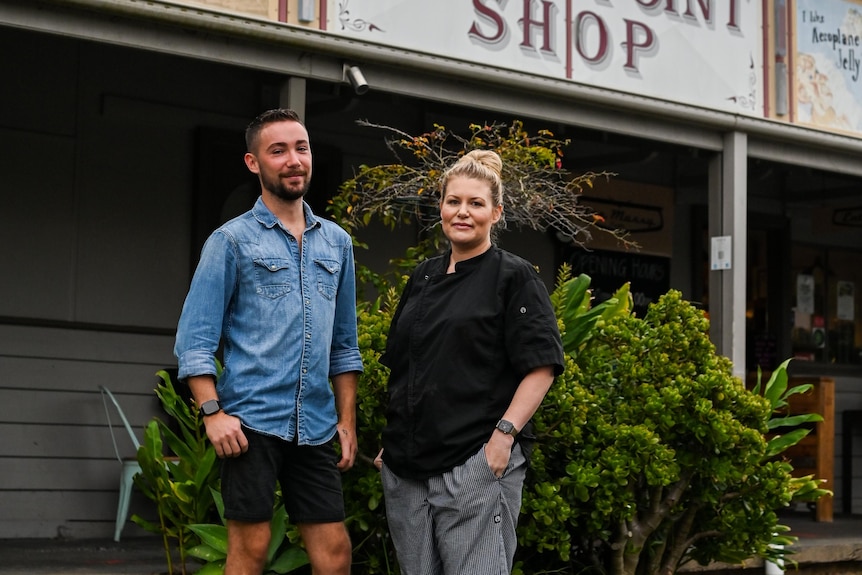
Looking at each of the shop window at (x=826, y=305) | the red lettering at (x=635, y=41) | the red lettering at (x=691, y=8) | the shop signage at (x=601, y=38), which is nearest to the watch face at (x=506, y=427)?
the shop signage at (x=601, y=38)

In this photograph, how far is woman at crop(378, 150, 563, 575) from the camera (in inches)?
155

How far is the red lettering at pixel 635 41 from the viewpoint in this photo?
7.99m

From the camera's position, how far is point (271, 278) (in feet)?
13.1

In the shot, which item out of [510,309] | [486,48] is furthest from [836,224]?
[510,309]

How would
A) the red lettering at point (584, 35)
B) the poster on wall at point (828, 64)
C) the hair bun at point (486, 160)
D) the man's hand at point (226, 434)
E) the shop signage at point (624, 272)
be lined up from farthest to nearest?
the shop signage at point (624, 272)
the poster on wall at point (828, 64)
the red lettering at point (584, 35)
the hair bun at point (486, 160)
the man's hand at point (226, 434)

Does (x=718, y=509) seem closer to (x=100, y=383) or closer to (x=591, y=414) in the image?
(x=591, y=414)

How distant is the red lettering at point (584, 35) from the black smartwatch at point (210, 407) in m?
4.54

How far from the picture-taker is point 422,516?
4043 millimetres

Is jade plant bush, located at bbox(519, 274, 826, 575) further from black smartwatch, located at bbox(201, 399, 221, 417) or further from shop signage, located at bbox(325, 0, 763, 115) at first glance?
shop signage, located at bbox(325, 0, 763, 115)

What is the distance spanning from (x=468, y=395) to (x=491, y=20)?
152 inches

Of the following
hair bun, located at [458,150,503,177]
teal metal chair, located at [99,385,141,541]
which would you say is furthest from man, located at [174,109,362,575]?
teal metal chair, located at [99,385,141,541]

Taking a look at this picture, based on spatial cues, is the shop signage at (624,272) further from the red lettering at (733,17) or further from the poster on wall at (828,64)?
the red lettering at (733,17)

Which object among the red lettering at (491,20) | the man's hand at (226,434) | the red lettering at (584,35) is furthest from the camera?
the red lettering at (584,35)

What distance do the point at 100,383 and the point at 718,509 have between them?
398 cm
